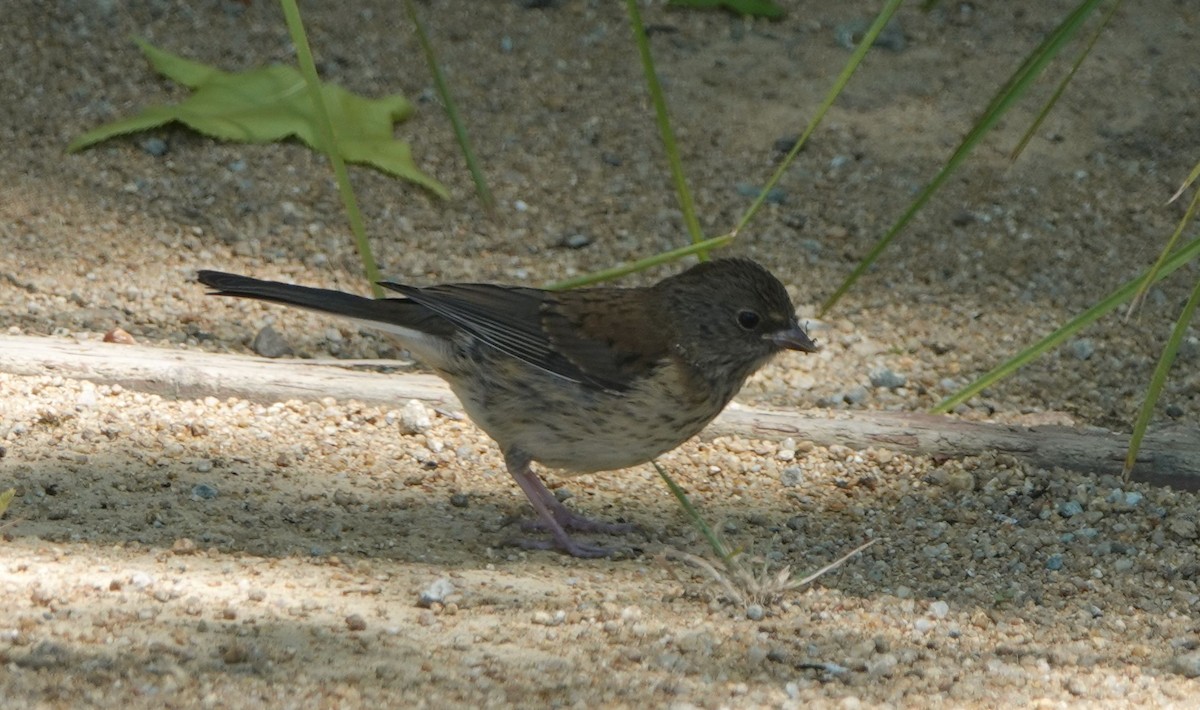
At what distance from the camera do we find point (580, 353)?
4.21 metres

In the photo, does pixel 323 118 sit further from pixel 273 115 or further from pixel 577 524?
pixel 273 115

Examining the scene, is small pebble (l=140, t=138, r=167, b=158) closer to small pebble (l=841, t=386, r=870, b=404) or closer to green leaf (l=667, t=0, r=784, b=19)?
green leaf (l=667, t=0, r=784, b=19)

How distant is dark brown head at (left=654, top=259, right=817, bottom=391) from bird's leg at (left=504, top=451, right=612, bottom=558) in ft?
1.90

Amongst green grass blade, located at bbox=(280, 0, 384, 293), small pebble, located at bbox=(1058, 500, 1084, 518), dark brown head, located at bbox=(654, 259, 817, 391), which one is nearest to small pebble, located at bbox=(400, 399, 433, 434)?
dark brown head, located at bbox=(654, 259, 817, 391)

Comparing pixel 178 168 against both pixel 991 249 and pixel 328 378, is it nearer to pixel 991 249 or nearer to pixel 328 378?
pixel 328 378

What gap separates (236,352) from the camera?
5016mm

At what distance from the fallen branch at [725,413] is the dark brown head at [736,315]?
320mm

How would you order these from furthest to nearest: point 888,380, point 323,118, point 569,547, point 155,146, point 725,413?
1. point 155,146
2. point 888,380
3. point 725,413
4. point 569,547
5. point 323,118

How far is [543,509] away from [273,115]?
2780mm

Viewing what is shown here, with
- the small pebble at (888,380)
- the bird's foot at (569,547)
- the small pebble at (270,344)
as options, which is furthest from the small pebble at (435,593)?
the small pebble at (888,380)

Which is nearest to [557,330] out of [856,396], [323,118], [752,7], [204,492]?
[204,492]

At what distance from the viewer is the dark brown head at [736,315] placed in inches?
170

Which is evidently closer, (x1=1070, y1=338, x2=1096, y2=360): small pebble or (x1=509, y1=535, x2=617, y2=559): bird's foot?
(x1=509, y1=535, x2=617, y2=559): bird's foot

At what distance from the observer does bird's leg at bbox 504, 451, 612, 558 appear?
405 centimetres
